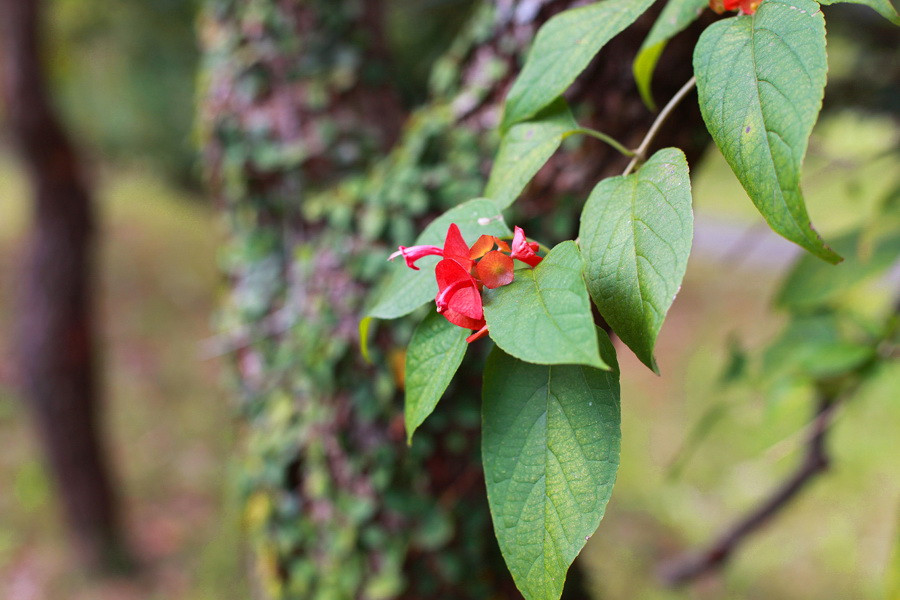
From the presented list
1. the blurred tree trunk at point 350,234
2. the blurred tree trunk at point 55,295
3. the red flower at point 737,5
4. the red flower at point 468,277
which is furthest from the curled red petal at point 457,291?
the blurred tree trunk at point 55,295

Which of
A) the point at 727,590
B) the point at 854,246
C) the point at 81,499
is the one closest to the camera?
the point at 854,246

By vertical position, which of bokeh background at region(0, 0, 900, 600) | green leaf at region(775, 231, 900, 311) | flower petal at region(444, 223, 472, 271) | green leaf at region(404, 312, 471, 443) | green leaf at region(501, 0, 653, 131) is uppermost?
green leaf at region(501, 0, 653, 131)

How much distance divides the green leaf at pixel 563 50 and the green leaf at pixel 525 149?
2cm

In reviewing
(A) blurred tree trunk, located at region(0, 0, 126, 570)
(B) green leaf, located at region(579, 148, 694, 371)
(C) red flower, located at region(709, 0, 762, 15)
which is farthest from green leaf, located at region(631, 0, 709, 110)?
(A) blurred tree trunk, located at region(0, 0, 126, 570)

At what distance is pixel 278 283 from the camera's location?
5.76 ft

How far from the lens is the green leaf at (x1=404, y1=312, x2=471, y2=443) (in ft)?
1.61

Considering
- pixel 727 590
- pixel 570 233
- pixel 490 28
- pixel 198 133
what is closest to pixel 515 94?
pixel 570 233

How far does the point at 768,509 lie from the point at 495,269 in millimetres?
1870

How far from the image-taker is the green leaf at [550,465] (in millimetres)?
474

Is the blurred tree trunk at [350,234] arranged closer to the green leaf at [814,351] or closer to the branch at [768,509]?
the green leaf at [814,351]

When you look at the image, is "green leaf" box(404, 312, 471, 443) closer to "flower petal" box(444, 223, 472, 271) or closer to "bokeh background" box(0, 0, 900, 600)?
"flower petal" box(444, 223, 472, 271)

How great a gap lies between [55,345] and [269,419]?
2.05 metres

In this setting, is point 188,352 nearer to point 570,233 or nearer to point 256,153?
point 256,153

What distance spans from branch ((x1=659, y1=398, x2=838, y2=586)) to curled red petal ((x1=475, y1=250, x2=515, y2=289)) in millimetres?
1014
